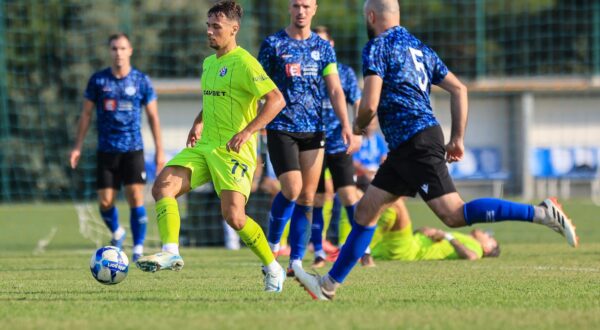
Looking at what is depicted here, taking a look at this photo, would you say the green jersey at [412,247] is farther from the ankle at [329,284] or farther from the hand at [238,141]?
the ankle at [329,284]

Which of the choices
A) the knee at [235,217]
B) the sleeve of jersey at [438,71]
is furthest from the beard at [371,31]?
the knee at [235,217]

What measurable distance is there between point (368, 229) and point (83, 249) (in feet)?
25.7

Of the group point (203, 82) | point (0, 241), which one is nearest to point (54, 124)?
point (0, 241)

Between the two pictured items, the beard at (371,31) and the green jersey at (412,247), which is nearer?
the beard at (371,31)

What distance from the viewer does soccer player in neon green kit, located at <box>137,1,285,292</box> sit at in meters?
7.35

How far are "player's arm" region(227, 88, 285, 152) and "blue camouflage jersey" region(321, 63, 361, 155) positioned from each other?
2879mm

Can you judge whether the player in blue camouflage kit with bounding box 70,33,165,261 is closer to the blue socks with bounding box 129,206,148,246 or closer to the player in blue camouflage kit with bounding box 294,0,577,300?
the blue socks with bounding box 129,206,148,246

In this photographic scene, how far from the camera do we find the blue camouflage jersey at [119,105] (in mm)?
11586

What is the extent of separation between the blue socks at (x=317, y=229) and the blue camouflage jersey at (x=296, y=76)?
1902 millimetres

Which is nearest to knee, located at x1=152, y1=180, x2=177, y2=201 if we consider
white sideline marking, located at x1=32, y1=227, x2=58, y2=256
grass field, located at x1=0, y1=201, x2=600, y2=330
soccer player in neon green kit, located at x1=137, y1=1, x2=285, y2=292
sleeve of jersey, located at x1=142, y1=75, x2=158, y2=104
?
soccer player in neon green kit, located at x1=137, y1=1, x2=285, y2=292

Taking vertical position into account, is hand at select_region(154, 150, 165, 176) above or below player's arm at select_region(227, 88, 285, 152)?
below

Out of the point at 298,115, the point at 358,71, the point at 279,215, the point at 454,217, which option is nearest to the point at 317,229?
the point at 279,215

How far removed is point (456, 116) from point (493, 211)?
72 cm

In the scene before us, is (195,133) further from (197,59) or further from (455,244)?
(197,59)
